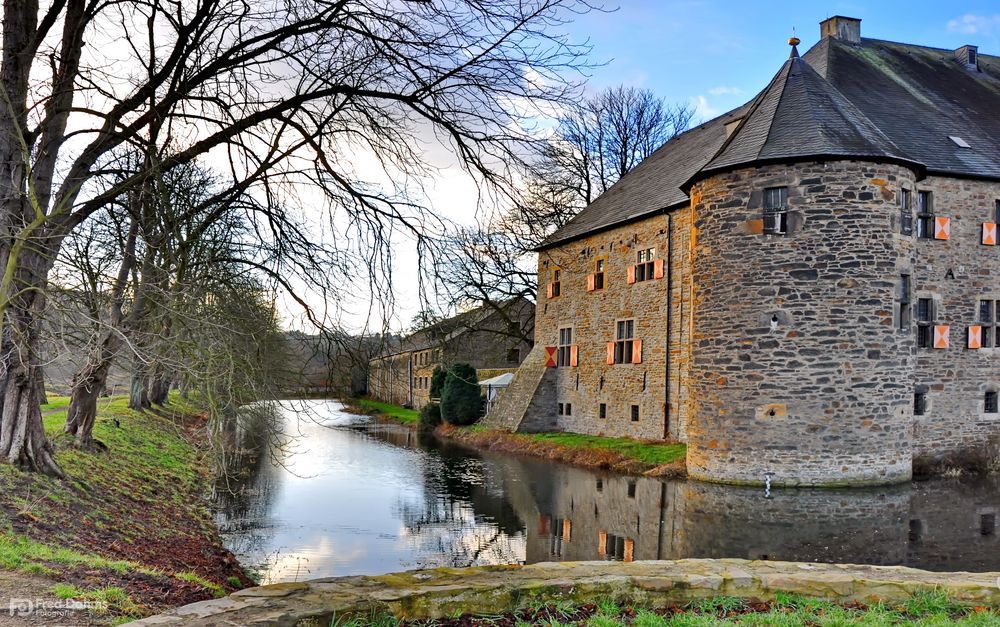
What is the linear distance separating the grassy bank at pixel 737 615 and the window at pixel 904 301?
1096cm

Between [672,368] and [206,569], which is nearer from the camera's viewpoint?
[206,569]

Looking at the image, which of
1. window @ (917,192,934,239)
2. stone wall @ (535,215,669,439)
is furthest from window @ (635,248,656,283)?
window @ (917,192,934,239)

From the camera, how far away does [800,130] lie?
14.9m

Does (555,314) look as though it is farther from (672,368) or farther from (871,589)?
(871,589)

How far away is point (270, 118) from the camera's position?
6988 mm

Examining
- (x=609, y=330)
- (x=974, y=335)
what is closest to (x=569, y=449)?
(x=609, y=330)

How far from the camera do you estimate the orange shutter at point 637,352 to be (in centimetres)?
2083

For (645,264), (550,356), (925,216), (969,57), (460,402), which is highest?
(969,57)

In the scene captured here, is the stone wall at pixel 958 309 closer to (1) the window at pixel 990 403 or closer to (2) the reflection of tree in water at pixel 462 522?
(1) the window at pixel 990 403

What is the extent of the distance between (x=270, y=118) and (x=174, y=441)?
1390 cm

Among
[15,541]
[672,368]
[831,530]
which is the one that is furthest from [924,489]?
[15,541]

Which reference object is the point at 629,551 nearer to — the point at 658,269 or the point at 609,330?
the point at 658,269

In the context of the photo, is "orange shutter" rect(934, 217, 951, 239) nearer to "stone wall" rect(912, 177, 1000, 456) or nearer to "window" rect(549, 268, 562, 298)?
"stone wall" rect(912, 177, 1000, 456)

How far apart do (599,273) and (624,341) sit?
8.43 feet
